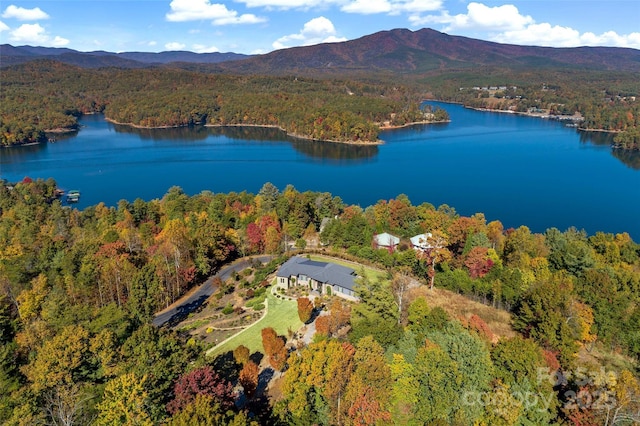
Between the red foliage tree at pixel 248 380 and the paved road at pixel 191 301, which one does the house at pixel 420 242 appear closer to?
the paved road at pixel 191 301

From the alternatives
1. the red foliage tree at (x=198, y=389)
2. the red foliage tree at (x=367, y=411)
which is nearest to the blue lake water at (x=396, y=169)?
the red foliage tree at (x=367, y=411)

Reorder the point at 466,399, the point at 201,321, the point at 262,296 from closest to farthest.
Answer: the point at 466,399
the point at 201,321
the point at 262,296

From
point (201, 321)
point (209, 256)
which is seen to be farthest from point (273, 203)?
point (201, 321)

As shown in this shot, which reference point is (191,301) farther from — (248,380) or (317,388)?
(317,388)

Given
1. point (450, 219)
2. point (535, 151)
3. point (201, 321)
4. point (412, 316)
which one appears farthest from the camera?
point (535, 151)

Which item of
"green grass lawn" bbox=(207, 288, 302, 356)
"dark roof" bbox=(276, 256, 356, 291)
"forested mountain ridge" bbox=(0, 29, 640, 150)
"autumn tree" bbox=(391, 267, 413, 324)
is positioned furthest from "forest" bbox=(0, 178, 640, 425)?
"forested mountain ridge" bbox=(0, 29, 640, 150)

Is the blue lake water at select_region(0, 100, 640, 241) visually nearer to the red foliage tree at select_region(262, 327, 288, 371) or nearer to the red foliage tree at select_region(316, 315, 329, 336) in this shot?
the red foliage tree at select_region(316, 315, 329, 336)

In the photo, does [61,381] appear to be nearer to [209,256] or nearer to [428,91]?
[209,256]
